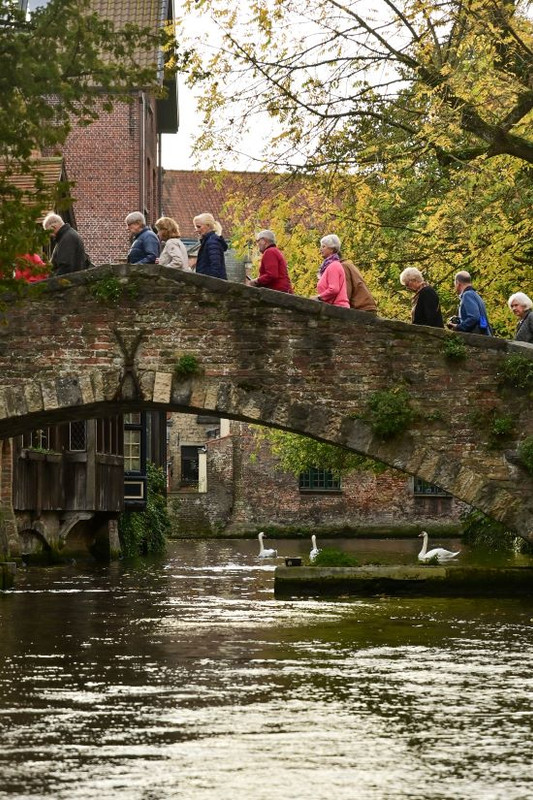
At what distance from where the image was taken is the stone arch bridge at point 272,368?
14.9 meters

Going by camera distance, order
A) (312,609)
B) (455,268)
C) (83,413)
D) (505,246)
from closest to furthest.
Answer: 1. (312,609)
2. (83,413)
3. (505,246)
4. (455,268)

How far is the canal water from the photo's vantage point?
6355 millimetres

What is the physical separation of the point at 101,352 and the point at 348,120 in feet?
13.9

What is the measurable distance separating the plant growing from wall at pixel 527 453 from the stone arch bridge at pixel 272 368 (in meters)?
0.08

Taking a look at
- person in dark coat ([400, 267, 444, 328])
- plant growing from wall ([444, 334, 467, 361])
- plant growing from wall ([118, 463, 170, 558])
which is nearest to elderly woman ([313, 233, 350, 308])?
person in dark coat ([400, 267, 444, 328])

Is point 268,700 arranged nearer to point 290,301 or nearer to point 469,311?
point 290,301

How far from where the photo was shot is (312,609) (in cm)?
1467

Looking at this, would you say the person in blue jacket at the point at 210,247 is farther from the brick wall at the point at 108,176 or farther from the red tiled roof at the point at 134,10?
the red tiled roof at the point at 134,10

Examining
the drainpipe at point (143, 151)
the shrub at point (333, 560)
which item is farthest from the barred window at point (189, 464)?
the shrub at point (333, 560)

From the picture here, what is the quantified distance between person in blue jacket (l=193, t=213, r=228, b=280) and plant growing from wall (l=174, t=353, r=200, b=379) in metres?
0.82

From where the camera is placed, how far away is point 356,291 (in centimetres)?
1532

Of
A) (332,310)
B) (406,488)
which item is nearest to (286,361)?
(332,310)

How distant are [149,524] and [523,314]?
17128 mm

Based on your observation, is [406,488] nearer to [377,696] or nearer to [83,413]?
[83,413]
